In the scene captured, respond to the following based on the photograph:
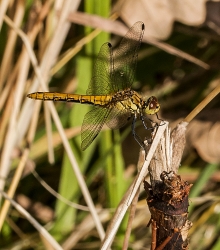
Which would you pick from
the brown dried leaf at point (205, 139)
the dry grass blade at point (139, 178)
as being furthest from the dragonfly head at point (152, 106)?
the dry grass blade at point (139, 178)

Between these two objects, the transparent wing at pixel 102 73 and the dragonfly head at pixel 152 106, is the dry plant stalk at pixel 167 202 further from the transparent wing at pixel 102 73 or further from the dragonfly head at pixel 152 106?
the transparent wing at pixel 102 73

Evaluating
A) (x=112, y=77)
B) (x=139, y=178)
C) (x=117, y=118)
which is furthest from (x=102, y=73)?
(x=139, y=178)

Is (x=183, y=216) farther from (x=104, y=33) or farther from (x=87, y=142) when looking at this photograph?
(x=104, y=33)

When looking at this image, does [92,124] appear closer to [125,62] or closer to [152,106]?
[152,106]

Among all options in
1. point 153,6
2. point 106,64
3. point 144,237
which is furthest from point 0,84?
point 144,237

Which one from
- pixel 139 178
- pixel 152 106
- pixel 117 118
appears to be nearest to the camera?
pixel 139 178

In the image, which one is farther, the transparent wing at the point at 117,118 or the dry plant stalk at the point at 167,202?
the transparent wing at the point at 117,118

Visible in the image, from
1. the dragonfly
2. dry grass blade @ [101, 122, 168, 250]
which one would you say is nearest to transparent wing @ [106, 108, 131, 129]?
the dragonfly
